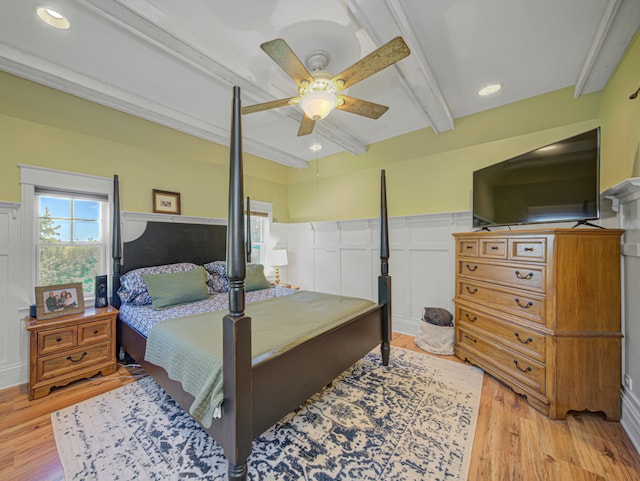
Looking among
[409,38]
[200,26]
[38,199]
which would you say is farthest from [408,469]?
[38,199]

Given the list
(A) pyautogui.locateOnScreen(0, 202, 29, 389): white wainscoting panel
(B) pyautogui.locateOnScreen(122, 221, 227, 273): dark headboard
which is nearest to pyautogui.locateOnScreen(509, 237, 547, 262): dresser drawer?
(B) pyautogui.locateOnScreen(122, 221, 227, 273): dark headboard

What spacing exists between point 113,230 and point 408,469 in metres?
3.44

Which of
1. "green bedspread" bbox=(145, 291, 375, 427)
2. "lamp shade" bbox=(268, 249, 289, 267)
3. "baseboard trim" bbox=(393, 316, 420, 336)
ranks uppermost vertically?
"lamp shade" bbox=(268, 249, 289, 267)

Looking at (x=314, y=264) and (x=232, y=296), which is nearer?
(x=232, y=296)

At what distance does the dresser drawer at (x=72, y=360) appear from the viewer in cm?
219

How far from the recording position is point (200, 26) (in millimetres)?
1843

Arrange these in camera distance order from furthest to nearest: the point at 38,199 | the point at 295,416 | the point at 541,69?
the point at 38,199, the point at 541,69, the point at 295,416

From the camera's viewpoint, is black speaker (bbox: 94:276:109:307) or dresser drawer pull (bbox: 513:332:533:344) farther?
black speaker (bbox: 94:276:109:307)

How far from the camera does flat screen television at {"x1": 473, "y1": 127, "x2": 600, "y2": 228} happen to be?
2.02 metres

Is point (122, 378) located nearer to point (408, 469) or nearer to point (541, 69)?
point (408, 469)

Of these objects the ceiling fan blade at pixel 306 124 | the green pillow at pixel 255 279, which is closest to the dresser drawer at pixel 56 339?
the green pillow at pixel 255 279

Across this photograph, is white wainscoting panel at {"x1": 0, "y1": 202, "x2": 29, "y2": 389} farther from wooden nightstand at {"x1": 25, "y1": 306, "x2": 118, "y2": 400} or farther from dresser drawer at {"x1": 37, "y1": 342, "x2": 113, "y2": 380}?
dresser drawer at {"x1": 37, "y1": 342, "x2": 113, "y2": 380}

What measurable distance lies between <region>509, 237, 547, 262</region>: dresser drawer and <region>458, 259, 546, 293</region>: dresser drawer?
69 mm

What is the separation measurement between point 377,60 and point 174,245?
310 centimetres
